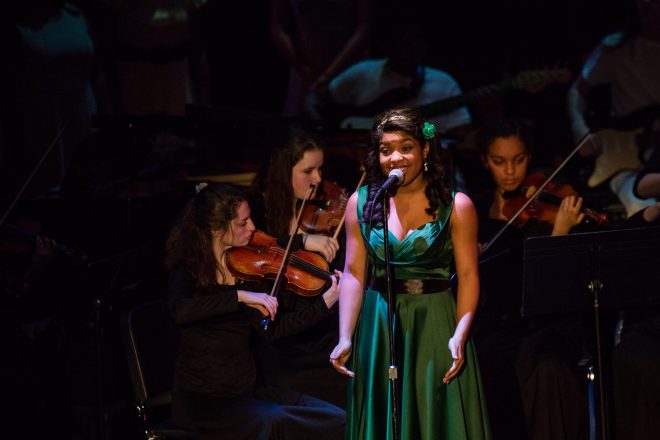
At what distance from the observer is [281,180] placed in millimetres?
4281

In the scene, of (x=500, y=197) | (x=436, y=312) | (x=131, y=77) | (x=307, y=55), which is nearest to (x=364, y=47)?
(x=307, y=55)

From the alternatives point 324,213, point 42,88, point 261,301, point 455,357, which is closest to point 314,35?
point 42,88

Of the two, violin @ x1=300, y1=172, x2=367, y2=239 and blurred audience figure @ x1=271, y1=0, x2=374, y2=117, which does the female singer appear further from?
blurred audience figure @ x1=271, y1=0, x2=374, y2=117

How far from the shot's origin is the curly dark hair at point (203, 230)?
3.62 meters

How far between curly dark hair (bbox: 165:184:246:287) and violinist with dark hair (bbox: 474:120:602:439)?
114 cm

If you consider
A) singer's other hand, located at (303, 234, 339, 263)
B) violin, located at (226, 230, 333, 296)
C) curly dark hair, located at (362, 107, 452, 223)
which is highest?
curly dark hair, located at (362, 107, 452, 223)

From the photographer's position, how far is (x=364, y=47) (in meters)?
5.90

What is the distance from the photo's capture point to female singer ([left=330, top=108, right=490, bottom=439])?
2.99 meters

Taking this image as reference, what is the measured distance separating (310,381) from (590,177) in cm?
255

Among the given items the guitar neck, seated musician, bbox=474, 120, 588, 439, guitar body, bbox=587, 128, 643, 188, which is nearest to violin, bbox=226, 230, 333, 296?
seated musician, bbox=474, 120, 588, 439

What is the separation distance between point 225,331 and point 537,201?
1.56 metres

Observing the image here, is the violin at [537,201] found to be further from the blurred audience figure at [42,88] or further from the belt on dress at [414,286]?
the blurred audience figure at [42,88]

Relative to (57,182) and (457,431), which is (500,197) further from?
(57,182)

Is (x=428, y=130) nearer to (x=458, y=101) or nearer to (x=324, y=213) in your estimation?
(x=324, y=213)
